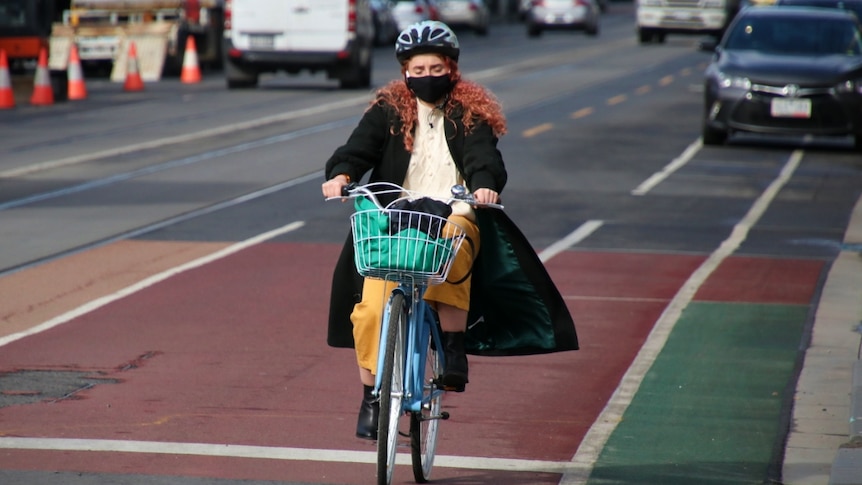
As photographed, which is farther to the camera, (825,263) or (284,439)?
(825,263)

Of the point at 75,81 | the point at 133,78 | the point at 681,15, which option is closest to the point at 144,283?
the point at 75,81

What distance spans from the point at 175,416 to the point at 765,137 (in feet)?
56.8

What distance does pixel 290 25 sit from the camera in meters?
29.6

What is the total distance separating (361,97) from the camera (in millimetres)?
28109

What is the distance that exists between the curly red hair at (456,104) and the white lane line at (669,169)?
10592 mm

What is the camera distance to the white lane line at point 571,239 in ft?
40.2

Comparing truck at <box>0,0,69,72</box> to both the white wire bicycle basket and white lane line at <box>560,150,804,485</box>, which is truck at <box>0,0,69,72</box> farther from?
the white wire bicycle basket

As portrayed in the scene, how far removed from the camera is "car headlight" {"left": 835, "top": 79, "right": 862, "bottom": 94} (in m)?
20.0

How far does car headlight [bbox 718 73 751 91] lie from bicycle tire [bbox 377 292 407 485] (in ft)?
50.7

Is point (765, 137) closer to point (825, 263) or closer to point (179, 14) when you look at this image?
point (825, 263)

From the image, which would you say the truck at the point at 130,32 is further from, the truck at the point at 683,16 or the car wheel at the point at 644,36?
the car wheel at the point at 644,36

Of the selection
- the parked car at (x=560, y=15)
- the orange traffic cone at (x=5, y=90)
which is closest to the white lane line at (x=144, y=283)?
the orange traffic cone at (x=5, y=90)

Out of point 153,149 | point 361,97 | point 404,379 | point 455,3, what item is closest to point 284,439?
point 404,379

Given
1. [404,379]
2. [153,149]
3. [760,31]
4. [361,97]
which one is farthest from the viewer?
[361,97]
